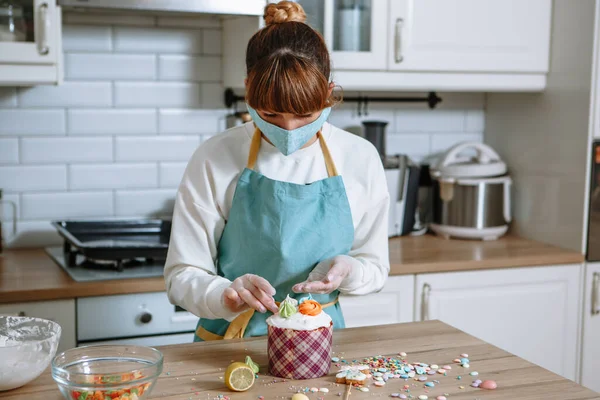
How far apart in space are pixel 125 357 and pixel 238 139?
585mm

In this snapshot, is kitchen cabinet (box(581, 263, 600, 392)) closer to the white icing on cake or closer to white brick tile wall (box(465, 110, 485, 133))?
white brick tile wall (box(465, 110, 485, 133))

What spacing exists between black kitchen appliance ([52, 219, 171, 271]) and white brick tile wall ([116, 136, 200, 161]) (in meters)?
0.25

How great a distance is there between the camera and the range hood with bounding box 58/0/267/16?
92.4 inches

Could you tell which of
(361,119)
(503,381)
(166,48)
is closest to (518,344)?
(361,119)

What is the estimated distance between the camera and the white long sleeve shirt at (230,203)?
5.32 ft

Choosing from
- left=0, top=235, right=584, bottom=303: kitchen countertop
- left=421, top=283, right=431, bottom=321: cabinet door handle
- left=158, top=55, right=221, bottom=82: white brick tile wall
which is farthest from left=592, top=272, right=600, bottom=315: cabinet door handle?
left=158, top=55, right=221, bottom=82: white brick tile wall

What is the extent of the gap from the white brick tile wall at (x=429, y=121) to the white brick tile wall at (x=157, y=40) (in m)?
0.88

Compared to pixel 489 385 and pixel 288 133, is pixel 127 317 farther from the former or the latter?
pixel 489 385

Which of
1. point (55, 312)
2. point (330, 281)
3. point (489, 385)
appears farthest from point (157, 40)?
point (489, 385)

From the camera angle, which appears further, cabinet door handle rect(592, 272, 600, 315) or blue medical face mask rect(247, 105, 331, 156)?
cabinet door handle rect(592, 272, 600, 315)

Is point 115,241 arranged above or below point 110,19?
below

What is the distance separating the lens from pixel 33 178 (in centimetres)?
273

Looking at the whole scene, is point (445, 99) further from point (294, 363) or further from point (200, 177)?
point (294, 363)

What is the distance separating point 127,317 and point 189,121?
87 cm
